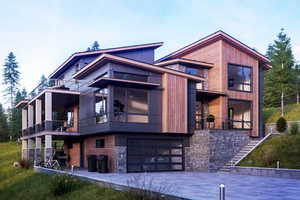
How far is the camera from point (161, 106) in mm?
20438

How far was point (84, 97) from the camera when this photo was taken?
919 inches

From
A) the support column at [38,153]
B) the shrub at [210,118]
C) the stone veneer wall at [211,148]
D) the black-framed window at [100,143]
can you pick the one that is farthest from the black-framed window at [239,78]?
the support column at [38,153]

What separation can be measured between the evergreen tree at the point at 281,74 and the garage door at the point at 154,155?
18.3 metres

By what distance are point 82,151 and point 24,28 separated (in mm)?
9705

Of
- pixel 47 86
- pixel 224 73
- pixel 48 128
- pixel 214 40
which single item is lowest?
pixel 48 128

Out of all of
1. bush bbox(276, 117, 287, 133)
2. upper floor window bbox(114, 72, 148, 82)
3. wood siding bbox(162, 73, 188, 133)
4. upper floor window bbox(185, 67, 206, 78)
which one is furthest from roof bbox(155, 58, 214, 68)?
bush bbox(276, 117, 287, 133)

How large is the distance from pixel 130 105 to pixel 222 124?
8040 millimetres

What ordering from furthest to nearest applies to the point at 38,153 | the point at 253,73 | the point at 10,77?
the point at 10,77
the point at 253,73
the point at 38,153

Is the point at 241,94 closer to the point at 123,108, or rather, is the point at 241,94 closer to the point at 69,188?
the point at 123,108

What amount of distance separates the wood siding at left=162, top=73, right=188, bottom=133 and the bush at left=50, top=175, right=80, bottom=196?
7.43 meters

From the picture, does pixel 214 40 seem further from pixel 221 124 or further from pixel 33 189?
pixel 33 189

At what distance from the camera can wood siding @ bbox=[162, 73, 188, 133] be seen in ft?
66.6

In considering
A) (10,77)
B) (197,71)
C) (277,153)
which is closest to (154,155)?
(277,153)

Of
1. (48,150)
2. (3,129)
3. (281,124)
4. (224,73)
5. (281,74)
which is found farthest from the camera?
(3,129)
